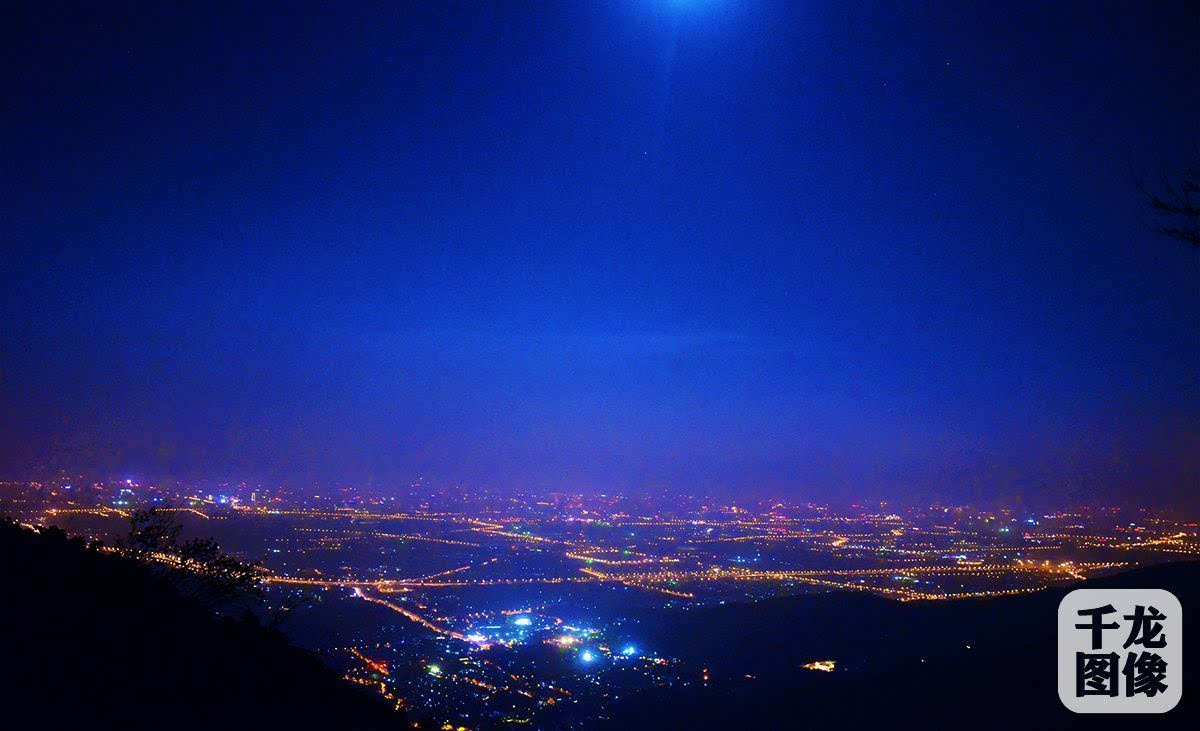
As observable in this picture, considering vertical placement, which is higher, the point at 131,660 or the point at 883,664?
the point at 131,660

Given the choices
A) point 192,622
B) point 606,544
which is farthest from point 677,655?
point 606,544

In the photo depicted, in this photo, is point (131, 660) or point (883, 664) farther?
point (883, 664)

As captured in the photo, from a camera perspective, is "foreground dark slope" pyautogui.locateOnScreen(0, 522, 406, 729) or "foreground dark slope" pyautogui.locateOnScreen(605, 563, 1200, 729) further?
"foreground dark slope" pyautogui.locateOnScreen(605, 563, 1200, 729)

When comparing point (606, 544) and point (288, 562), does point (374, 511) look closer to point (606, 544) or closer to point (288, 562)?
point (606, 544)

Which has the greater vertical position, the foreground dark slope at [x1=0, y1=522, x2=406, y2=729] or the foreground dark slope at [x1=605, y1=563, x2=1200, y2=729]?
the foreground dark slope at [x1=0, y1=522, x2=406, y2=729]
